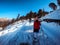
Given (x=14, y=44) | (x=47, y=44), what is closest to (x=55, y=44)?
(x=47, y=44)

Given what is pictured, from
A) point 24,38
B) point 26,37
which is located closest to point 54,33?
point 26,37

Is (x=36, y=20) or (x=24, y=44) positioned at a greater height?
(x=36, y=20)

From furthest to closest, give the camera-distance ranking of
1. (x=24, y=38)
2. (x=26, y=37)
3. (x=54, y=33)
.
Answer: (x=54, y=33), (x=26, y=37), (x=24, y=38)

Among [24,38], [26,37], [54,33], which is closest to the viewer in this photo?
[24,38]

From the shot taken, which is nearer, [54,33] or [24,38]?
[24,38]

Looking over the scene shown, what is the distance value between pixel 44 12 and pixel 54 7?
11.4 metres

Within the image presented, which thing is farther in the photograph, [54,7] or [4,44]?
[54,7]

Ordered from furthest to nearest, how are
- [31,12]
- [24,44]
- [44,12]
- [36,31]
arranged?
1. [44,12]
2. [31,12]
3. [36,31]
4. [24,44]

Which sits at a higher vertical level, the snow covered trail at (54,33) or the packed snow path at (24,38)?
the packed snow path at (24,38)

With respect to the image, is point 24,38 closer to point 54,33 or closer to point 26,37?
point 26,37

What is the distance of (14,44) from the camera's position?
25.9 feet

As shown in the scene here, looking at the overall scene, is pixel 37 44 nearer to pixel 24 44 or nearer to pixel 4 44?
pixel 24 44

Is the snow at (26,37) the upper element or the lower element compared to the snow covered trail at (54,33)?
upper

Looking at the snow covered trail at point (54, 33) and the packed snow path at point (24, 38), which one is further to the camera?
the snow covered trail at point (54, 33)
